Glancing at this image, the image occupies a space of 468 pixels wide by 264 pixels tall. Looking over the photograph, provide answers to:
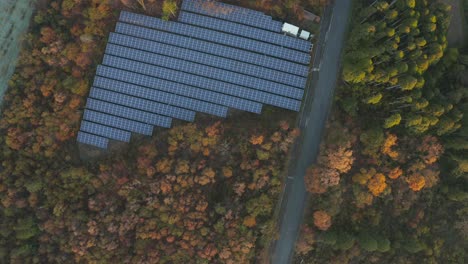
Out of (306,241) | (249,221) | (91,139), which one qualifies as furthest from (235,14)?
(306,241)

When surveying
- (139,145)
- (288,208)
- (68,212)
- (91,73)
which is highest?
(91,73)

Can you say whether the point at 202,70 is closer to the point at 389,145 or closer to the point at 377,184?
the point at 389,145

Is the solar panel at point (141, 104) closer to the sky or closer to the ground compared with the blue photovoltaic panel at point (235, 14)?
closer to the ground

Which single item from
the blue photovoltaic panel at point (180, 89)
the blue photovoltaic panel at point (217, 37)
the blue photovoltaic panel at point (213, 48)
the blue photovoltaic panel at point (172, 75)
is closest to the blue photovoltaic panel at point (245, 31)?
the blue photovoltaic panel at point (217, 37)

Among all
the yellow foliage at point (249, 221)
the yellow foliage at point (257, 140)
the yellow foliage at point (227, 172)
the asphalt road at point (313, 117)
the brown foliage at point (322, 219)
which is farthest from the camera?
the asphalt road at point (313, 117)

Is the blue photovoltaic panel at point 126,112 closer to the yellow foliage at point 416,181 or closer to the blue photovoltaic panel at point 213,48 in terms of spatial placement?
the blue photovoltaic panel at point 213,48

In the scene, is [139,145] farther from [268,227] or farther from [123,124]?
[268,227]

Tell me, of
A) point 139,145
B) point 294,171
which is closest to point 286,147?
point 294,171
